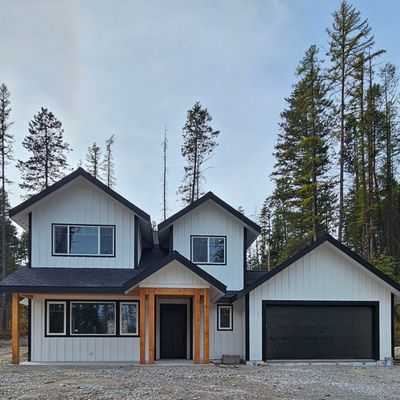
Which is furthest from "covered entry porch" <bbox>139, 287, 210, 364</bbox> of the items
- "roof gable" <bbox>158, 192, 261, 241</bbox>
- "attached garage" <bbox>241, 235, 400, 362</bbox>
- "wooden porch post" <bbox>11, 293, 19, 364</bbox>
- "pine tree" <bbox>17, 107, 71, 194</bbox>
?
"pine tree" <bbox>17, 107, 71, 194</bbox>

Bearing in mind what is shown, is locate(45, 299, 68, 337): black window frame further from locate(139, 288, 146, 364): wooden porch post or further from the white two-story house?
locate(139, 288, 146, 364): wooden porch post

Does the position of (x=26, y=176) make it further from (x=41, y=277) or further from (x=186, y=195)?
(x=41, y=277)

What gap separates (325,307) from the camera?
1502 centimetres

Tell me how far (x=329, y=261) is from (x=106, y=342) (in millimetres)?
7528

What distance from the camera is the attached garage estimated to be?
14648 millimetres

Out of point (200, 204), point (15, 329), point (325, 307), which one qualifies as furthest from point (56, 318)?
point (325, 307)

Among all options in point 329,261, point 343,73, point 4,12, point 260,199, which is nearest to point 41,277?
point 4,12

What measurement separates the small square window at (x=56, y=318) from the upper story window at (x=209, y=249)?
15.1 feet

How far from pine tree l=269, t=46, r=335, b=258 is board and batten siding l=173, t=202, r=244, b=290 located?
11.0 metres

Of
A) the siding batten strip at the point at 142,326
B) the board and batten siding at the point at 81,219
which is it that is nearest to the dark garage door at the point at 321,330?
the siding batten strip at the point at 142,326

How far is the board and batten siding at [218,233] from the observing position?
16.0 m

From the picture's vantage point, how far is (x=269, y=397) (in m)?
8.86

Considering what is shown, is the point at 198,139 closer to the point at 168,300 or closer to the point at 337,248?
the point at 168,300

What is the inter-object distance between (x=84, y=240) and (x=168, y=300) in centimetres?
349
